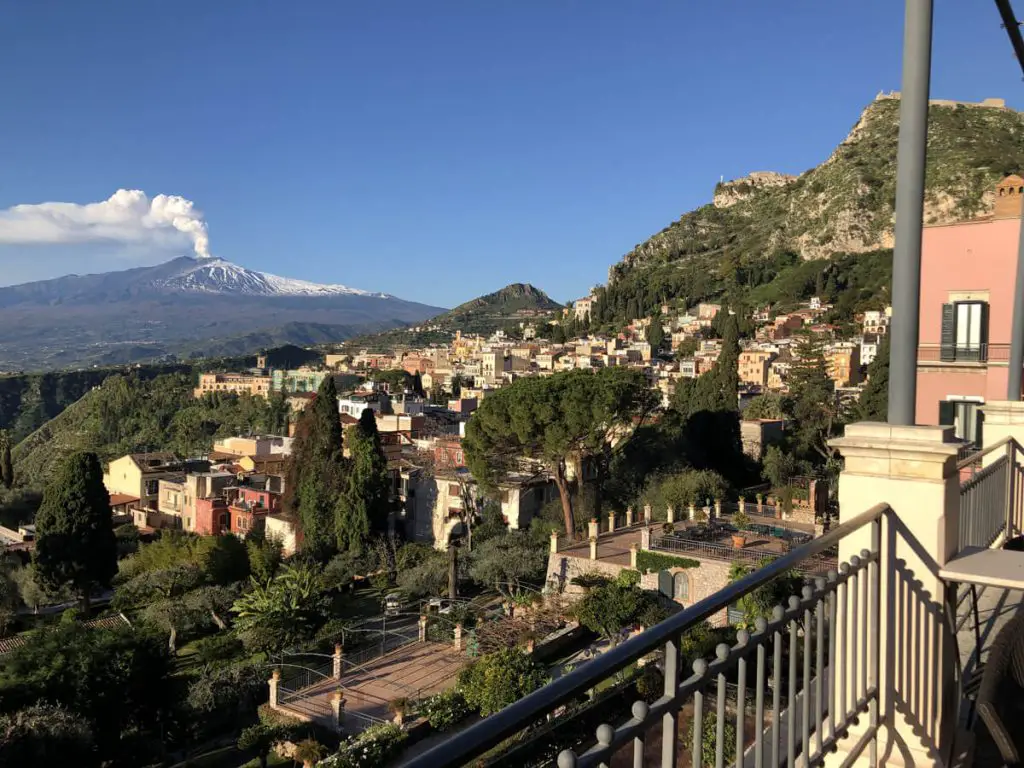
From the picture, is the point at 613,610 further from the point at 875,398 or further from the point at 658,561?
the point at 875,398

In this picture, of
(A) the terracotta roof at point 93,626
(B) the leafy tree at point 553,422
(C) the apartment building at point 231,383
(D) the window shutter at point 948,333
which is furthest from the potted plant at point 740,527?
(C) the apartment building at point 231,383

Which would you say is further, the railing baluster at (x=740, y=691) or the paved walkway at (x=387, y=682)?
the paved walkway at (x=387, y=682)

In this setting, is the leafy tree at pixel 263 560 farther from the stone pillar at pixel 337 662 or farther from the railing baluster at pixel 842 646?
the railing baluster at pixel 842 646

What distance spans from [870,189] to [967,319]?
8444 centimetres

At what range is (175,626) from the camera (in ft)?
67.1

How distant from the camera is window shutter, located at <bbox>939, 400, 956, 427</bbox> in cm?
1234

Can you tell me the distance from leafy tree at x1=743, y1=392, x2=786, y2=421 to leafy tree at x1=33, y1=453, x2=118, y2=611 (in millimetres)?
28659

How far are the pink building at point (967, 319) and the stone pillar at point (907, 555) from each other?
1052 cm

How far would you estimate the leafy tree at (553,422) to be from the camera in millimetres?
22859

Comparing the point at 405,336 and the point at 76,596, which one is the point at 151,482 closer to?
the point at 76,596

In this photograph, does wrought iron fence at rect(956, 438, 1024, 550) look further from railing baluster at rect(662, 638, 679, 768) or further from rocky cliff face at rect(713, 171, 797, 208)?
rocky cliff face at rect(713, 171, 797, 208)

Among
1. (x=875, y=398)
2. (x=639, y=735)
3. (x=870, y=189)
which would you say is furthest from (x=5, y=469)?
(x=870, y=189)

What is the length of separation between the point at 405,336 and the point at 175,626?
460 ft

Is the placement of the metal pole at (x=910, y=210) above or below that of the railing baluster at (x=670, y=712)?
above
